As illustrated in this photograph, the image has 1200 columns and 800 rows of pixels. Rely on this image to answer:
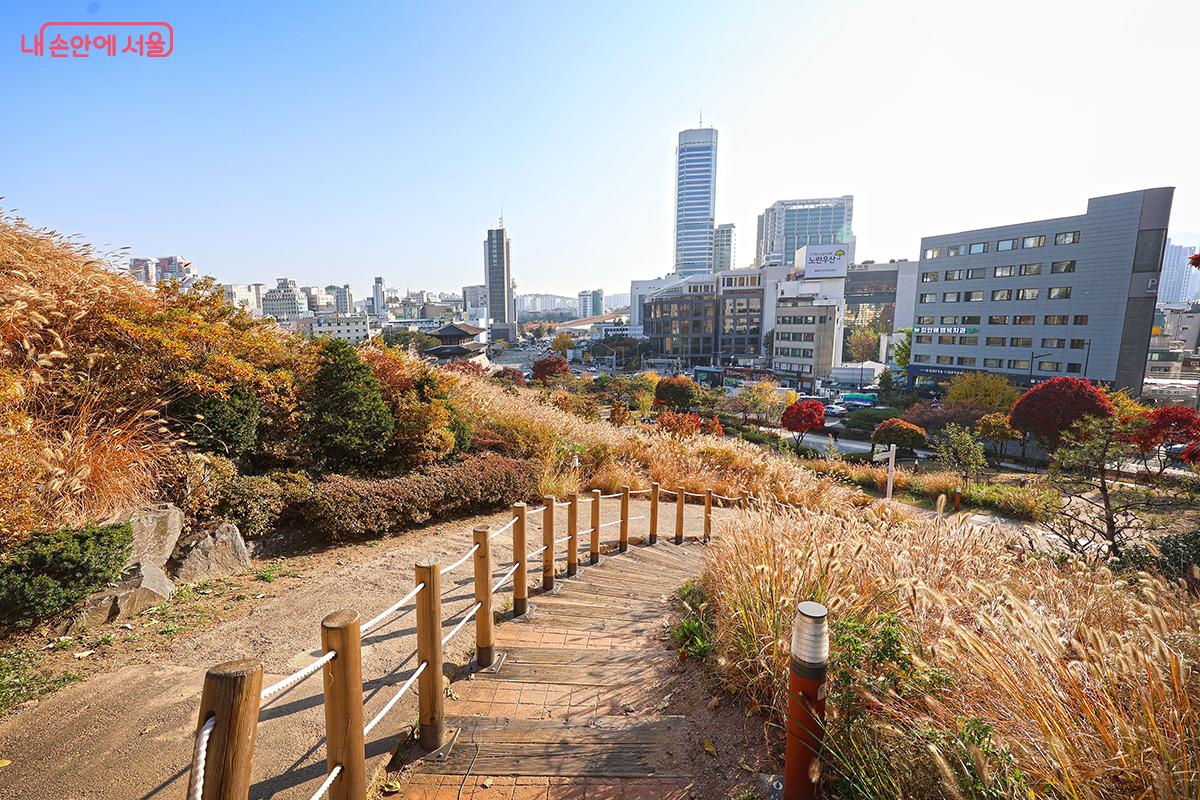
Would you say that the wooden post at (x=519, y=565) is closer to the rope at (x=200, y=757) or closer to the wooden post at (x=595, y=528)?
the wooden post at (x=595, y=528)

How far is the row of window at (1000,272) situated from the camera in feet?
125

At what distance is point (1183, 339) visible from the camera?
7881cm

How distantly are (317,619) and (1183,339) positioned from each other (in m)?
115

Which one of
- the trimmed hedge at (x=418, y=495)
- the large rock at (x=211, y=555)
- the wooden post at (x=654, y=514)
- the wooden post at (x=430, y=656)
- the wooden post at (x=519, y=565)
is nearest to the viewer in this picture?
the wooden post at (x=430, y=656)

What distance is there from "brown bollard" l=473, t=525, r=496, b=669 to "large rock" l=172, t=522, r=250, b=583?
9.50 ft

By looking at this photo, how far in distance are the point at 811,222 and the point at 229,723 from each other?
566 feet

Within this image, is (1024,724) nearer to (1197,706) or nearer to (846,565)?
(1197,706)

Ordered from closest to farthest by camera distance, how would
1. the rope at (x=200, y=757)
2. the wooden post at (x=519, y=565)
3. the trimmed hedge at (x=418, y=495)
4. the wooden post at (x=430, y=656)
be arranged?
the rope at (x=200, y=757) < the wooden post at (x=430, y=656) < the wooden post at (x=519, y=565) < the trimmed hedge at (x=418, y=495)

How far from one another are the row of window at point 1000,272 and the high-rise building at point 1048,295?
0.07 meters

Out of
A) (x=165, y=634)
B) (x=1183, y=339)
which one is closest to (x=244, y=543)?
(x=165, y=634)

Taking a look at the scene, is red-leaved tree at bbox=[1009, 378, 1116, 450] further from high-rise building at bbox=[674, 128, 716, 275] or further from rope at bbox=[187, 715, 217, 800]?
high-rise building at bbox=[674, 128, 716, 275]

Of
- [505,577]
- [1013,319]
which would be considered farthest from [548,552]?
[1013,319]

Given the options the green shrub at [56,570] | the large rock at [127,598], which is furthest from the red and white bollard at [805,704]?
the large rock at [127,598]

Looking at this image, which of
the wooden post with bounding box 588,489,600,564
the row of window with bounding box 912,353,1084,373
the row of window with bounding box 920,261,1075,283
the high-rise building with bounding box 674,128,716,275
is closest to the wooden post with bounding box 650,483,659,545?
the wooden post with bounding box 588,489,600,564
